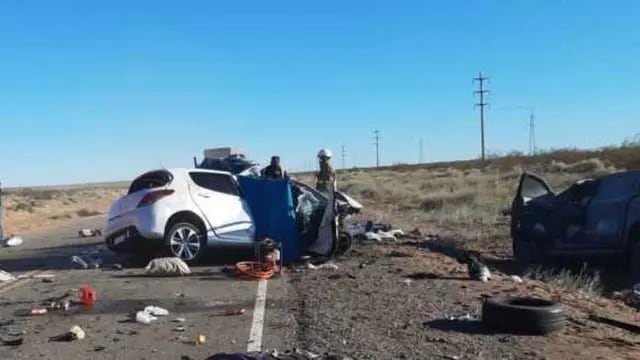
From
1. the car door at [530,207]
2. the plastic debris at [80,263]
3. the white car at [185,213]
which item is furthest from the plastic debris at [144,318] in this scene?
the car door at [530,207]

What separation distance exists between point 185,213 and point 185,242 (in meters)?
0.49

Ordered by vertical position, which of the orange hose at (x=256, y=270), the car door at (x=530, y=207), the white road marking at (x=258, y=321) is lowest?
the white road marking at (x=258, y=321)

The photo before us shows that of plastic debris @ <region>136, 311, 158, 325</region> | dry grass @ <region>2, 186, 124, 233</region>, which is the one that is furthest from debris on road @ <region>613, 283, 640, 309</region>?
dry grass @ <region>2, 186, 124, 233</region>

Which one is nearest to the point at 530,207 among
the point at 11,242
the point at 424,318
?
the point at 424,318

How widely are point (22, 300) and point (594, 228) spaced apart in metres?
9.19

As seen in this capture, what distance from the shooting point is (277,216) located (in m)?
15.1

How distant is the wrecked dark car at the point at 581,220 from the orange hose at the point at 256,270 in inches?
202

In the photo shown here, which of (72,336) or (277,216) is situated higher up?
(277,216)

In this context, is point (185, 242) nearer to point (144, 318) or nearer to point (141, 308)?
point (141, 308)

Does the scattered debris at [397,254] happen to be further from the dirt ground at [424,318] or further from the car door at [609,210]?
the car door at [609,210]

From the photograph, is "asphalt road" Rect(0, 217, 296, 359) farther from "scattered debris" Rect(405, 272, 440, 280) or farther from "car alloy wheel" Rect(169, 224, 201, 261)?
"scattered debris" Rect(405, 272, 440, 280)

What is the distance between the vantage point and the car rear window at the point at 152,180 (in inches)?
597

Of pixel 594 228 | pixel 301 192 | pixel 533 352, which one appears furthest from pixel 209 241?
pixel 533 352

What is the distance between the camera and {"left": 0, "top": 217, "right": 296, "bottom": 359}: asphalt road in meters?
8.08
